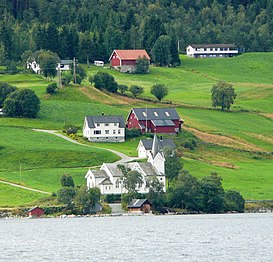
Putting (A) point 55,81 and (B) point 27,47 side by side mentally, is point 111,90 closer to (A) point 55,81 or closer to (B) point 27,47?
(A) point 55,81

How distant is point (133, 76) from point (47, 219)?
79435 millimetres

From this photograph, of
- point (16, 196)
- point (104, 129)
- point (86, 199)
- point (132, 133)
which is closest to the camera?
point (86, 199)

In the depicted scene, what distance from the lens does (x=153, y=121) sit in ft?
502

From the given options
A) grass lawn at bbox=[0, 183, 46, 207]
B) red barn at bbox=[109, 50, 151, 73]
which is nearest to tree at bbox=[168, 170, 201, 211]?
grass lawn at bbox=[0, 183, 46, 207]

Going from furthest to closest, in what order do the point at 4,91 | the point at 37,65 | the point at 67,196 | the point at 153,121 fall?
the point at 37,65 → the point at 4,91 → the point at 153,121 → the point at 67,196

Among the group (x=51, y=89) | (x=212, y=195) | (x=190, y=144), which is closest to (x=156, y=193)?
(x=212, y=195)

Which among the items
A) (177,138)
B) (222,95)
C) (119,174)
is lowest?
(119,174)

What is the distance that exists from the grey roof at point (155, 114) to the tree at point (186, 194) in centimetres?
3284

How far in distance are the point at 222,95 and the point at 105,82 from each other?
16.5m

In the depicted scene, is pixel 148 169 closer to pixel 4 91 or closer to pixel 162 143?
pixel 162 143

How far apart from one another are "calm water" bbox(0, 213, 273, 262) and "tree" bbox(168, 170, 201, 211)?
1.70 meters

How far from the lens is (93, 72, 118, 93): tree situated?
17125cm

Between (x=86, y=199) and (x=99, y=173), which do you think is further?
(x=99, y=173)

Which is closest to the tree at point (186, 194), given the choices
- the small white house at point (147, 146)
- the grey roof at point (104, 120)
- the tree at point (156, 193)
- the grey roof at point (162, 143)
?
the tree at point (156, 193)
